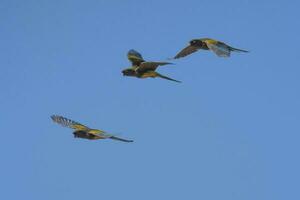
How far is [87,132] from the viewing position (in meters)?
64.6

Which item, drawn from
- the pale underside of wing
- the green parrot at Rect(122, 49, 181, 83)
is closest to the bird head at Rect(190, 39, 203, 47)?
the pale underside of wing

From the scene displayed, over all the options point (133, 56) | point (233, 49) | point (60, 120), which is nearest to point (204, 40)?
point (233, 49)

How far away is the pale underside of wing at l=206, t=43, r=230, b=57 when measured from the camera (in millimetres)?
59800

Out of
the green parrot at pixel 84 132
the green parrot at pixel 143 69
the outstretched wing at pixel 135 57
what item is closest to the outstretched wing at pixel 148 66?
the green parrot at pixel 143 69

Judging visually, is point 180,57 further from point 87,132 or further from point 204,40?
point 87,132

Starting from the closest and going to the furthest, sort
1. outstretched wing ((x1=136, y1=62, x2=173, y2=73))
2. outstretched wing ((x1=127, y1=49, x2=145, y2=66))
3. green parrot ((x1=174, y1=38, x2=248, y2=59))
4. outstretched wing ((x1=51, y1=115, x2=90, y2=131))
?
green parrot ((x1=174, y1=38, x2=248, y2=59)) → outstretched wing ((x1=51, y1=115, x2=90, y2=131)) → outstretched wing ((x1=136, y1=62, x2=173, y2=73)) → outstretched wing ((x1=127, y1=49, x2=145, y2=66))

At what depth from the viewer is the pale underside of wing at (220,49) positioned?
59800 mm

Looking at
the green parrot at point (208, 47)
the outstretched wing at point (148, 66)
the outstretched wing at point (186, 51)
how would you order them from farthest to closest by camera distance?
the outstretched wing at point (186, 51)
the outstretched wing at point (148, 66)
the green parrot at point (208, 47)

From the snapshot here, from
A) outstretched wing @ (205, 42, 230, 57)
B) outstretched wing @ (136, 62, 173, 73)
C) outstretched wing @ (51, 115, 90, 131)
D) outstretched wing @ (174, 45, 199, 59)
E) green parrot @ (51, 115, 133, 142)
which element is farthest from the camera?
outstretched wing @ (174, 45, 199, 59)

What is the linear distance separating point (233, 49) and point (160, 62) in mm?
5538

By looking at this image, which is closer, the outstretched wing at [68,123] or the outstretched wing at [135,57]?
the outstretched wing at [68,123]

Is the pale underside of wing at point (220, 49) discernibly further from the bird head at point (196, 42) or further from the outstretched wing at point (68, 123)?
the outstretched wing at point (68, 123)

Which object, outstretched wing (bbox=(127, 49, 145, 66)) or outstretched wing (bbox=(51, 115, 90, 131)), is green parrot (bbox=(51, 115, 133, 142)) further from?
outstretched wing (bbox=(127, 49, 145, 66))

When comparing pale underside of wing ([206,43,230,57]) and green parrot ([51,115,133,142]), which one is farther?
green parrot ([51,115,133,142])
